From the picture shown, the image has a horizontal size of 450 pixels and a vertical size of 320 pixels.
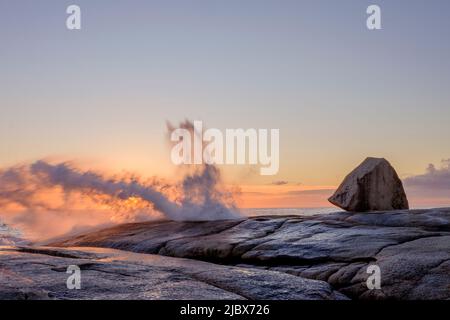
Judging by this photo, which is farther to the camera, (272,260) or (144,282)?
(272,260)

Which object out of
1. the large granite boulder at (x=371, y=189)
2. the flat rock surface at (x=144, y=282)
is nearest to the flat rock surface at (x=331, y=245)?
the flat rock surface at (x=144, y=282)

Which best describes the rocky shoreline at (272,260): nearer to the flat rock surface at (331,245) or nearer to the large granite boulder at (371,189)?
the flat rock surface at (331,245)

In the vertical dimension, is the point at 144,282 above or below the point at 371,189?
Result: below

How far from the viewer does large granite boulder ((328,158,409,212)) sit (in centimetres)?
1583

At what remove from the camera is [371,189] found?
52.2 ft

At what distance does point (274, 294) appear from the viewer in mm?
7355

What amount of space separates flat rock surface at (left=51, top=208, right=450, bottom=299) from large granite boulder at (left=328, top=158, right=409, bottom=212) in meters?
1.36

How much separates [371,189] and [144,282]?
10.1m

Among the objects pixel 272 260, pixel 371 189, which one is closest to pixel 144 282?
pixel 272 260

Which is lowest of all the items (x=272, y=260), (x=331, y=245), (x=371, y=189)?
(x=272, y=260)

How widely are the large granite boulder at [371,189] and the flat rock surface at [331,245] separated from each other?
4.47ft

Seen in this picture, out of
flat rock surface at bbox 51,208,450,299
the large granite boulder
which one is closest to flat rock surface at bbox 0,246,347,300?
flat rock surface at bbox 51,208,450,299

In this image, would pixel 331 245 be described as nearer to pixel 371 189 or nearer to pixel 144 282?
pixel 144 282
